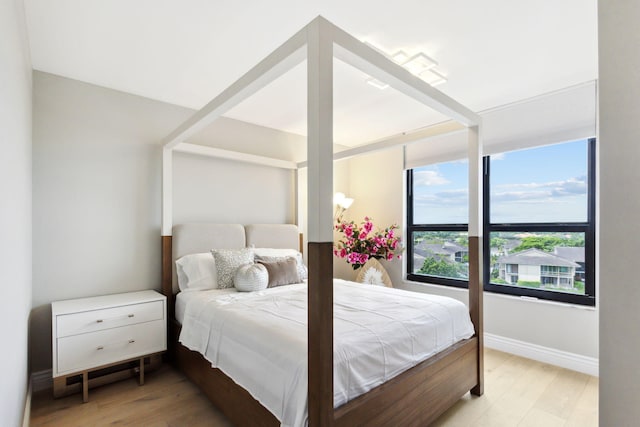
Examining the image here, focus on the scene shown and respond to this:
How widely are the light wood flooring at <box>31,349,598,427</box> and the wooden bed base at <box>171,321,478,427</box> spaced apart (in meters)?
0.12

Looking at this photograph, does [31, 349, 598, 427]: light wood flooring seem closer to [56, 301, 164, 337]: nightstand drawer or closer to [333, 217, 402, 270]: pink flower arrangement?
[56, 301, 164, 337]: nightstand drawer

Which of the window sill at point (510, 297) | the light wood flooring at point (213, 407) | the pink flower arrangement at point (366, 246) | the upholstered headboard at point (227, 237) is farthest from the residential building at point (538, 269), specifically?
the upholstered headboard at point (227, 237)

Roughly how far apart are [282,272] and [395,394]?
1.58 m

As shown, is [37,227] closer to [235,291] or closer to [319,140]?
[235,291]

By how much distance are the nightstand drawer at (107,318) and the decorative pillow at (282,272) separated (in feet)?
3.04

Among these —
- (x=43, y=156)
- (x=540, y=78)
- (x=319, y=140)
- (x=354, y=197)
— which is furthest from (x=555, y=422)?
(x=43, y=156)

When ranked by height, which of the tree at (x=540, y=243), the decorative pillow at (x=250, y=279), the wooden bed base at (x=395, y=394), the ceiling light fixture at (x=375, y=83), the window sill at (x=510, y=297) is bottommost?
the wooden bed base at (x=395, y=394)

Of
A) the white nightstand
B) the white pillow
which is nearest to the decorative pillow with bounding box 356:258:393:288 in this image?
the white pillow

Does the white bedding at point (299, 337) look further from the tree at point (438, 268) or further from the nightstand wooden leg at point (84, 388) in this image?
the tree at point (438, 268)

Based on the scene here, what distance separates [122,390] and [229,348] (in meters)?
1.23

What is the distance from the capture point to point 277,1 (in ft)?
5.67

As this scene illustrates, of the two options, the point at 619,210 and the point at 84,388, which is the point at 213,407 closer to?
the point at 84,388

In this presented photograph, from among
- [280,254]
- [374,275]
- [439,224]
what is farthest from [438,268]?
[280,254]

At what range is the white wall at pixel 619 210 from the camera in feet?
1.69
